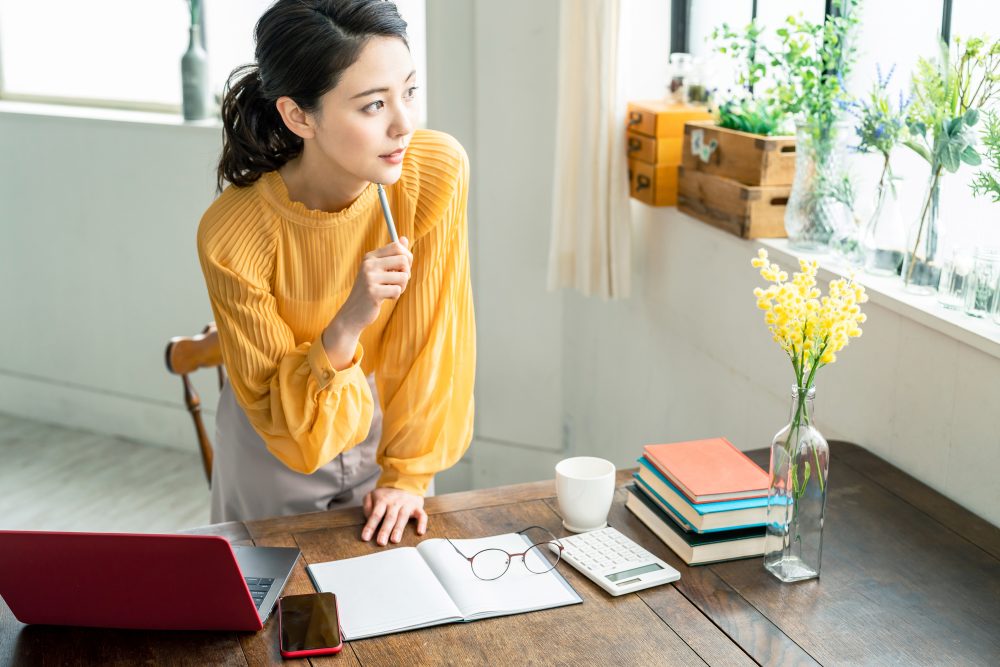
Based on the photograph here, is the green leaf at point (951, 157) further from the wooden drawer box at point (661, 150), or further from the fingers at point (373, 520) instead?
the fingers at point (373, 520)

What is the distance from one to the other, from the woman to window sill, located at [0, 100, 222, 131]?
188 cm

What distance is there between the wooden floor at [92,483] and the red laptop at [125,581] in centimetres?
201

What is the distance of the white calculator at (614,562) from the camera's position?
135 cm

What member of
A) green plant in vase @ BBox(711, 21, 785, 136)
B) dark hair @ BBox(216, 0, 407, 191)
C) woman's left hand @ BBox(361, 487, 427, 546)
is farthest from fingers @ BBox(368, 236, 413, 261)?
green plant in vase @ BBox(711, 21, 785, 136)

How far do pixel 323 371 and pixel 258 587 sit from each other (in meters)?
0.35

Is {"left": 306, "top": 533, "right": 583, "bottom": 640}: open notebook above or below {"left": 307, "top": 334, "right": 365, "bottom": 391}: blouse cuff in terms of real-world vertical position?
below

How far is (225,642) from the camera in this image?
124 cm

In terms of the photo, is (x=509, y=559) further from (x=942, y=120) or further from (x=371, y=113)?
(x=942, y=120)

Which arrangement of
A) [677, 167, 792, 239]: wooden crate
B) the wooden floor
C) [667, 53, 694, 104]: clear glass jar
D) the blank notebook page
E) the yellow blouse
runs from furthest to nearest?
1. the wooden floor
2. [667, 53, 694, 104]: clear glass jar
3. [677, 167, 792, 239]: wooden crate
4. the yellow blouse
5. the blank notebook page

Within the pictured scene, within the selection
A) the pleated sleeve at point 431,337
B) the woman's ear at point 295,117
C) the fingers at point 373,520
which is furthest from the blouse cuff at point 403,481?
the woman's ear at point 295,117

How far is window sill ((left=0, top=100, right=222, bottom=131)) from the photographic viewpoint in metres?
3.51

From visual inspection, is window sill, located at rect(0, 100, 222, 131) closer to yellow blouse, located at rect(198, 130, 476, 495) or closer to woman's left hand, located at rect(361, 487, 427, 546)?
yellow blouse, located at rect(198, 130, 476, 495)

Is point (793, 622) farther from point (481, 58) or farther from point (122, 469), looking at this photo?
point (122, 469)

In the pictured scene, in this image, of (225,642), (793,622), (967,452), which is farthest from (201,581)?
(967,452)
